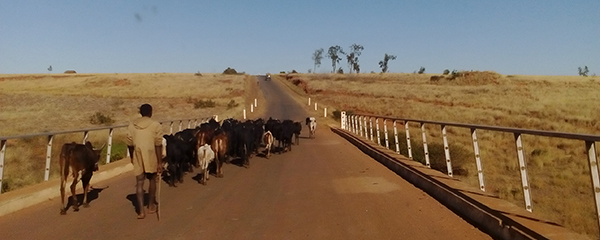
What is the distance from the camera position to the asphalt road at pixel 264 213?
278 inches

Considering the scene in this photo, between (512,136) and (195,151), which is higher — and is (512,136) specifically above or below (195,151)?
below

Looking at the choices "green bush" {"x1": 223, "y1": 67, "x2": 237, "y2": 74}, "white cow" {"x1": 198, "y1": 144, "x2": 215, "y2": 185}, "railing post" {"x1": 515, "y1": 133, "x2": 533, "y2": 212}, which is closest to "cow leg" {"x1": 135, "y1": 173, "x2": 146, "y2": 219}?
"white cow" {"x1": 198, "y1": 144, "x2": 215, "y2": 185}

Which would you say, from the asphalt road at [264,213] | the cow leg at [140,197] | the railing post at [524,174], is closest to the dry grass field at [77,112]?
the asphalt road at [264,213]

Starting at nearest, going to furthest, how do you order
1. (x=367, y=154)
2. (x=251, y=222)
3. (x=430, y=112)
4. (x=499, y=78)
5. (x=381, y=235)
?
(x=381, y=235) → (x=251, y=222) → (x=367, y=154) → (x=430, y=112) → (x=499, y=78)

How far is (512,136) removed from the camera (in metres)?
28.0

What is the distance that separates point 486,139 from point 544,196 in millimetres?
14316

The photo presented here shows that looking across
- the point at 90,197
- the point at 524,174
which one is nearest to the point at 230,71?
the point at 90,197

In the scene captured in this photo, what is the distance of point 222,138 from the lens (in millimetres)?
13094

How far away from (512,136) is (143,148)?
24032 mm

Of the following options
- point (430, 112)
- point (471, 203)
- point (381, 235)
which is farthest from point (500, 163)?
point (430, 112)

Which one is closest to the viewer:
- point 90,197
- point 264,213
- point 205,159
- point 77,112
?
point 264,213

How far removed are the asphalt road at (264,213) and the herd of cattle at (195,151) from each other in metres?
0.43

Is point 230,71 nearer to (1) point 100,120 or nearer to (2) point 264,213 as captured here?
(1) point 100,120

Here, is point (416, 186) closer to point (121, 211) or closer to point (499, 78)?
point (121, 211)
